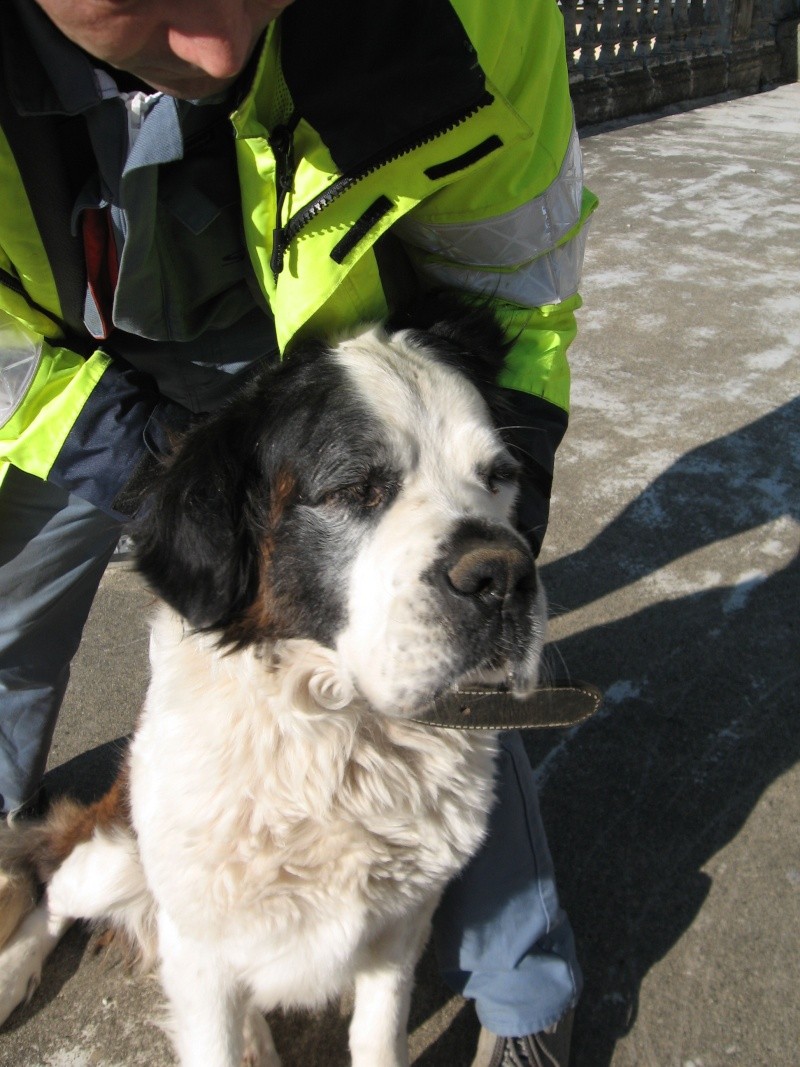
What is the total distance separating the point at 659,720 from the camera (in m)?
2.92

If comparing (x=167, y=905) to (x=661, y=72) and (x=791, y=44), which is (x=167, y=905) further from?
(x=791, y=44)

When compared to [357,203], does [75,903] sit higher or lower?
lower

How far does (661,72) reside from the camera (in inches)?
422

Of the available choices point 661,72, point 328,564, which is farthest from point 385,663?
point 661,72

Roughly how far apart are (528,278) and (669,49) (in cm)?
1169

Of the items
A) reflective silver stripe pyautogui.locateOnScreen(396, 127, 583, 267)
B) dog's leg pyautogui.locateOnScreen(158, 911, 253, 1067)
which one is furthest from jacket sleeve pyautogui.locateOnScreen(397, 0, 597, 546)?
dog's leg pyautogui.locateOnScreen(158, 911, 253, 1067)

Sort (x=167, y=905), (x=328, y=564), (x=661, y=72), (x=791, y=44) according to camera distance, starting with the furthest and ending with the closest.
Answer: (x=791, y=44) < (x=661, y=72) < (x=167, y=905) < (x=328, y=564)

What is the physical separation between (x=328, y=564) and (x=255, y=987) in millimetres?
934

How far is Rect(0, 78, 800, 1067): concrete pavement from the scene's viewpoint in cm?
219

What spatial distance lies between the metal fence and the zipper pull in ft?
28.5

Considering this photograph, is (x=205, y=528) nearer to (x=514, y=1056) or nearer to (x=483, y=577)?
(x=483, y=577)

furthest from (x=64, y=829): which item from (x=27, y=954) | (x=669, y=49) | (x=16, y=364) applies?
(x=669, y=49)

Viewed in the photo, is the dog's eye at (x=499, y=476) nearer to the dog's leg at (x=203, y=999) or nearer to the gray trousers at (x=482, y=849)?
the gray trousers at (x=482, y=849)

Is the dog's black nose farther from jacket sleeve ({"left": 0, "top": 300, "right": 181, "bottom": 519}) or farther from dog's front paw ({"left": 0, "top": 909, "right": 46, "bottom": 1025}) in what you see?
dog's front paw ({"left": 0, "top": 909, "right": 46, "bottom": 1025})
